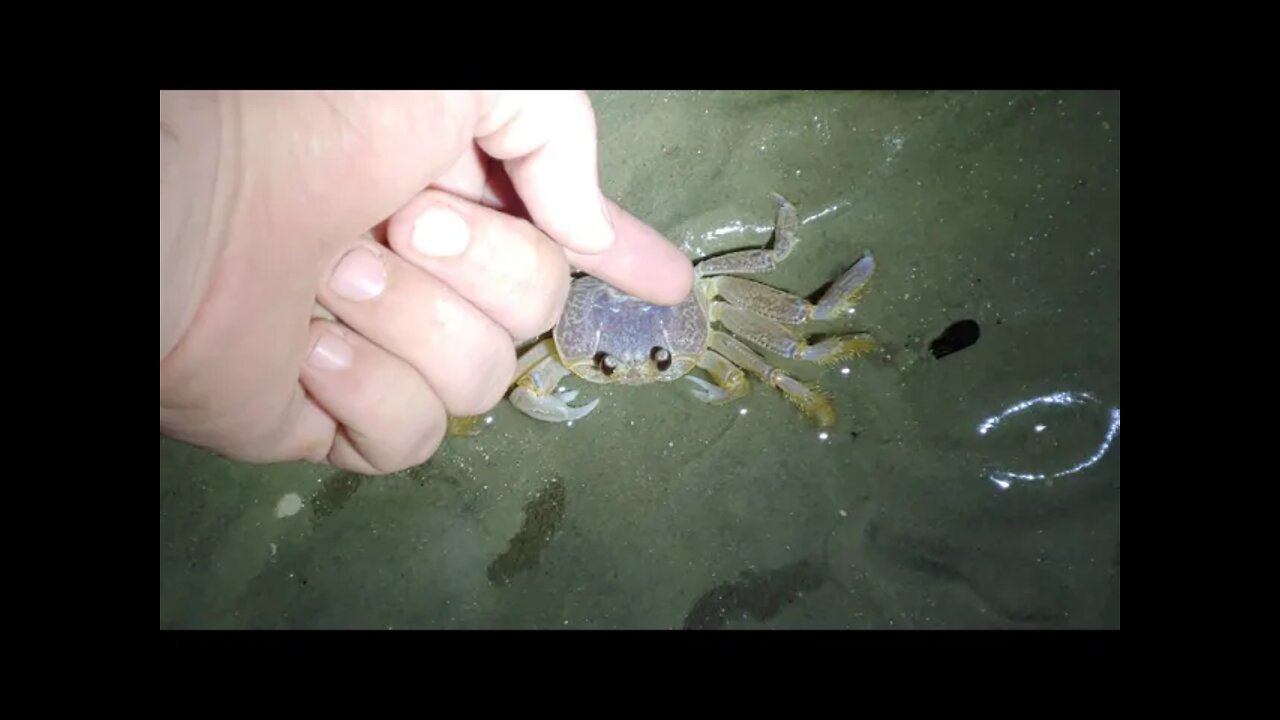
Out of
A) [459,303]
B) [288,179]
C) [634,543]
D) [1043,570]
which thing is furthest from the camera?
[634,543]

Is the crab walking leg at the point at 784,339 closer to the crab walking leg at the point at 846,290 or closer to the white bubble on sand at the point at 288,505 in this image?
the crab walking leg at the point at 846,290

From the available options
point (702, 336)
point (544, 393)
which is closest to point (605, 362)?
point (544, 393)

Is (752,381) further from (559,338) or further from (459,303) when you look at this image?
(459,303)

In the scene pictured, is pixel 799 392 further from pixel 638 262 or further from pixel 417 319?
pixel 417 319

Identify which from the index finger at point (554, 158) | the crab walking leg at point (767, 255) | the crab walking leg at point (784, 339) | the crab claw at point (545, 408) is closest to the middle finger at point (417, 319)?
the index finger at point (554, 158)

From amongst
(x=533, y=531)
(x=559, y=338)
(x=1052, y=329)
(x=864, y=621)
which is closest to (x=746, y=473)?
(x=864, y=621)

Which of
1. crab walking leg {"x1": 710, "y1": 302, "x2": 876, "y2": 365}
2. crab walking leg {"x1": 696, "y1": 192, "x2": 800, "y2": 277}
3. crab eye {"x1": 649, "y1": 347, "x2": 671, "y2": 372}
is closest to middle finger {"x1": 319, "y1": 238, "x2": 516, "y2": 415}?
crab eye {"x1": 649, "y1": 347, "x2": 671, "y2": 372}
